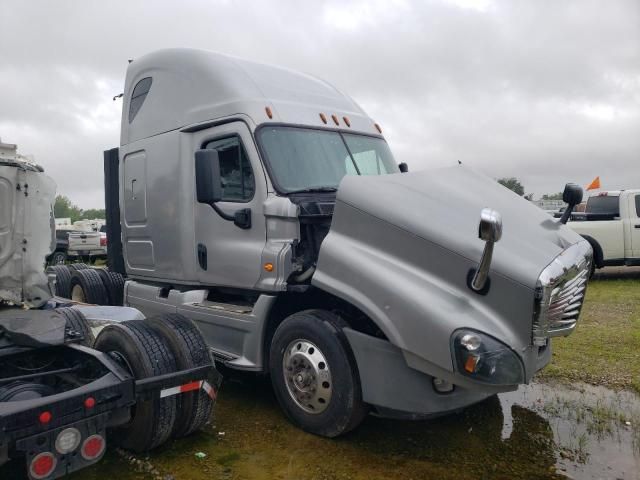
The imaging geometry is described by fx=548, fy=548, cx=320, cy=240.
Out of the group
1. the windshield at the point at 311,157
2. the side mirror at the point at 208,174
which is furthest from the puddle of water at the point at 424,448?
the windshield at the point at 311,157

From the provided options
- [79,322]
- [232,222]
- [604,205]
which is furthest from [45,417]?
[604,205]

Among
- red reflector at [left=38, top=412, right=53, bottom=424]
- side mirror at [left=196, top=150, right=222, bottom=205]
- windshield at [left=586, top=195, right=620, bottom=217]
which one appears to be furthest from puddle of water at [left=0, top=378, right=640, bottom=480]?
windshield at [left=586, top=195, right=620, bottom=217]

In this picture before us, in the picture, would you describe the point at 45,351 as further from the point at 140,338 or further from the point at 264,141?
the point at 264,141

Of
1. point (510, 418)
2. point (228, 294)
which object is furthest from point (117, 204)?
point (510, 418)

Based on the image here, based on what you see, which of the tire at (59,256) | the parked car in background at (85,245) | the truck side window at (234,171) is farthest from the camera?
the parked car in background at (85,245)

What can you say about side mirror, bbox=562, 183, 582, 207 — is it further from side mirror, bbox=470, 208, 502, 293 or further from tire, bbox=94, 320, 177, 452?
tire, bbox=94, 320, 177, 452

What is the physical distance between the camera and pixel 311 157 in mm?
Answer: 4887

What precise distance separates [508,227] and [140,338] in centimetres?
259

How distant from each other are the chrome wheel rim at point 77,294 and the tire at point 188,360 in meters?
4.24

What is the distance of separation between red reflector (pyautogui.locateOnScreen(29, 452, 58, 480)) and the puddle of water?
0.70 m

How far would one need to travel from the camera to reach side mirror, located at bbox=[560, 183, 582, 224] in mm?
4250

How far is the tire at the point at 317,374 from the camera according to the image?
378cm

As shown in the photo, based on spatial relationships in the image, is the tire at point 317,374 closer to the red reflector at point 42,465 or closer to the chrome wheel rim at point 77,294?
the red reflector at point 42,465

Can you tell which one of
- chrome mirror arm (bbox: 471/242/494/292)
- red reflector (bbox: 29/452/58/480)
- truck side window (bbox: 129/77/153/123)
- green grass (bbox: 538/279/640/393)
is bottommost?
green grass (bbox: 538/279/640/393)
